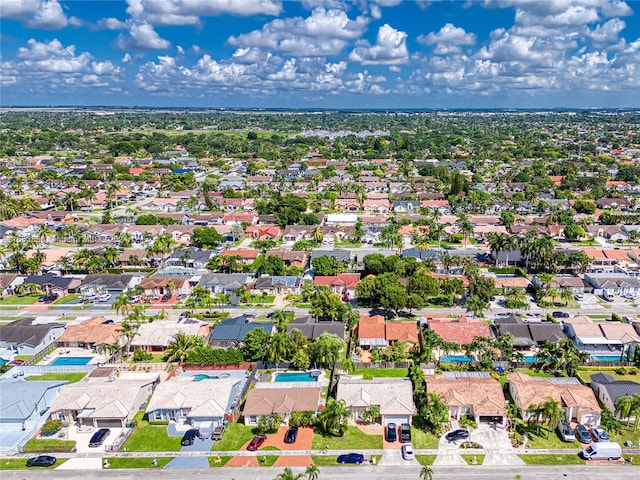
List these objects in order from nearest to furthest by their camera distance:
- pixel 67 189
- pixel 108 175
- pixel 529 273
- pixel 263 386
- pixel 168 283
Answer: pixel 263 386, pixel 168 283, pixel 529 273, pixel 67 189, pixel 108 175

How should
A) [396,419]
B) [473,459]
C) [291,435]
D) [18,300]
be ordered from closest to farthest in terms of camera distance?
[473,459] < [291,435] < [396,419] < [18,300]

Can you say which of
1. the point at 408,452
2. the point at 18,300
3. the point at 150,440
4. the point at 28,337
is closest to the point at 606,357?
the point at 408,452

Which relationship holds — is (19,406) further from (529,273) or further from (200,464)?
(529,273)

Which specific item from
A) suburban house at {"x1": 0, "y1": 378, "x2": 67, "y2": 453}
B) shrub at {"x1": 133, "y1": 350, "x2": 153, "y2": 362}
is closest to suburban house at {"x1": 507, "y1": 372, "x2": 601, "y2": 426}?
shrub at {"x1": 133, "y1": 350, "x2": 153, "y2": 362}

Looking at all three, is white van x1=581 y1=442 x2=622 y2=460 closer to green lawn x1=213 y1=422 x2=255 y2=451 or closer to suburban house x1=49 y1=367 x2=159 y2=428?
green lawn x1=213 y1=422 x2=255 y2=451

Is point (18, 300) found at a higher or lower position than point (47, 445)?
lower

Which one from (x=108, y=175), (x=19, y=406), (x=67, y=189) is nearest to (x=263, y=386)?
(x=19, y=406)

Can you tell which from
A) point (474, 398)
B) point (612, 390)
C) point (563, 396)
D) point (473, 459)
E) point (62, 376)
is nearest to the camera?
point (473, 459)

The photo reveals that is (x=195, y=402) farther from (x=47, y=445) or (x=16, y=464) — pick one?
(x=16, y=464)

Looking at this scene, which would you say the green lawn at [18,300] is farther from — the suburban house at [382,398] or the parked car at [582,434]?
the parked car at [582,434]
